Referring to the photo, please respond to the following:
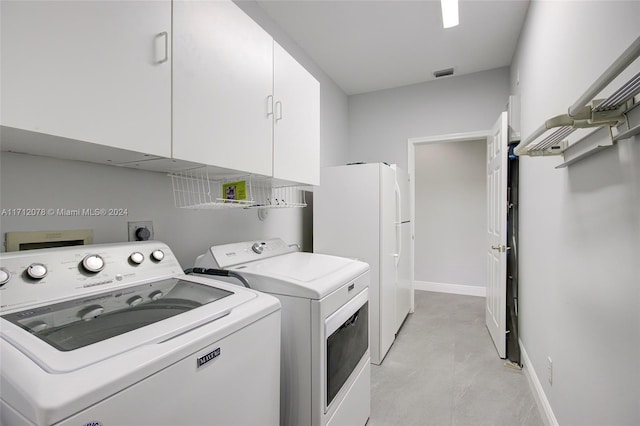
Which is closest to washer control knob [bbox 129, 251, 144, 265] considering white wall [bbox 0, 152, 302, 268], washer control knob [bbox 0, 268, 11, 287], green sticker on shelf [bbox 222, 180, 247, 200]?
white wall [bbox 0, 152, 302, 268]

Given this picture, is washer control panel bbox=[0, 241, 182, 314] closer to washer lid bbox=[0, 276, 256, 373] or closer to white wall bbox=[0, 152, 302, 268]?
washer lid bbox=[0, 276, 256, 373]

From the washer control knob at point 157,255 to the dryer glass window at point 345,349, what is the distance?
82 centimetres

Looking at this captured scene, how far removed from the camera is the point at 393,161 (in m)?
3.79

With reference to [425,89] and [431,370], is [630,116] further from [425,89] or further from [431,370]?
[425,89]

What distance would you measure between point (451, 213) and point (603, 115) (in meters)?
3.85

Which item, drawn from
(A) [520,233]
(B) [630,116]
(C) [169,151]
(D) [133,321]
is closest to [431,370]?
(A) [520,233]

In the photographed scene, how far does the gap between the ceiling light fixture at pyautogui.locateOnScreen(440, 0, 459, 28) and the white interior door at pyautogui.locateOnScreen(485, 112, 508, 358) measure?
87 centimetres

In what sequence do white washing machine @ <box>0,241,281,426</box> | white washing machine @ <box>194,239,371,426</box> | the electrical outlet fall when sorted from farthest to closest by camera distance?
the electrical outlet → white washing machine @ <box>194,239,371,426</box> → white washing machine @ <box>0,241,281,426</box>

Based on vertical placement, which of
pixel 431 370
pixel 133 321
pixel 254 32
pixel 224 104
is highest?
pixel 254 32

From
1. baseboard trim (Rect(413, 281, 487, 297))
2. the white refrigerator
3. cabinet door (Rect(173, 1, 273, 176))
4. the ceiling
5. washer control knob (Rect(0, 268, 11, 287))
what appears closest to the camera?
washer control knob (Rect(0, 268, 11, 287))

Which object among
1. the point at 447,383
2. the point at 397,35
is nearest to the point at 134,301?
the point at 447,383

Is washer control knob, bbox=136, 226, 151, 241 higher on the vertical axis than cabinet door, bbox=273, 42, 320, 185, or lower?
lower

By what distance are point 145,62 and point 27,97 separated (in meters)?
0.37

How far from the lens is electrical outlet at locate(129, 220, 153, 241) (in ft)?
4.67
